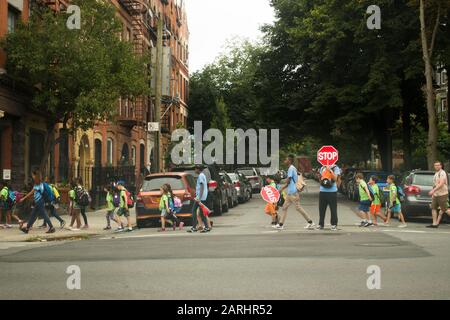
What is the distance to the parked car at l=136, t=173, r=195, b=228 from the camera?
61.6 ft

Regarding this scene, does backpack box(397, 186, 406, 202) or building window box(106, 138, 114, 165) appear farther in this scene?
building window box(106, 138, 114, 165)

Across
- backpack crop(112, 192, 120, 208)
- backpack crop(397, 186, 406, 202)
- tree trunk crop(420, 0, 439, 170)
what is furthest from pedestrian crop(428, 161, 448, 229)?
tree trunk crop(420, 0, 439, 170)

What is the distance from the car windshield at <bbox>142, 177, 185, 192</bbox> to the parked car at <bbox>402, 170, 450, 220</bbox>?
6766 millimetres

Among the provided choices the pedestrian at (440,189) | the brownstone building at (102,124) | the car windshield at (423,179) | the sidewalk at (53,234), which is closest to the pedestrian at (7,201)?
the sidewalk at (53,234)

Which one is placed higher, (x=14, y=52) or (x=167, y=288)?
→ (x=14, y=52)

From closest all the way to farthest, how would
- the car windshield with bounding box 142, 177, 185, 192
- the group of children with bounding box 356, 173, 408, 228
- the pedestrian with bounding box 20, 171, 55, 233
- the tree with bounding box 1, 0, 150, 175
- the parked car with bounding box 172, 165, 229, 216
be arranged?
the pedestrian with bounding box 20, 171, 55, 233
the group of children with bounding box 356, 173, 408, 228
the car windshield with bounding box 142, 177, 185, 192
the tree with bounding box 1, 0, 150, 175
the parked car with bounding box 172, 165, 229, 216

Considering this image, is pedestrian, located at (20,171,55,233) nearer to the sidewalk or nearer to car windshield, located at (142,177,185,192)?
the sidewalk

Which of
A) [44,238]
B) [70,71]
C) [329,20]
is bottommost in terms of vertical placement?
[44,238]

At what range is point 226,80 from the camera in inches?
2672

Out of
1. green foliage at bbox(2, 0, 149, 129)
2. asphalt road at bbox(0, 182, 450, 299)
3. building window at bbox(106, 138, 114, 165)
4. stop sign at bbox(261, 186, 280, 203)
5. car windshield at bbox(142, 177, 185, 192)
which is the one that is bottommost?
asphalt road at bbox(0, 182, 450, 299)
